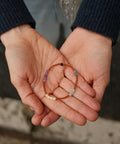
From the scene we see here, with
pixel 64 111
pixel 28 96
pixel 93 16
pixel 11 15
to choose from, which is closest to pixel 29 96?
pixel 28 96

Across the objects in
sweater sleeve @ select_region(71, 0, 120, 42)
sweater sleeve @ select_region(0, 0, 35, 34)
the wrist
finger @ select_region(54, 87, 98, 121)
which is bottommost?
finger @ select_region(54, 87, 98, 121)

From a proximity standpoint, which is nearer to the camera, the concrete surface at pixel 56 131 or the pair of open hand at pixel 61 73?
the pair of open hand at pixel 61 73

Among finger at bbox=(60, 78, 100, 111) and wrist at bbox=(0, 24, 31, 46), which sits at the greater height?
wrist at bbox=(0, 24, 31, 46)

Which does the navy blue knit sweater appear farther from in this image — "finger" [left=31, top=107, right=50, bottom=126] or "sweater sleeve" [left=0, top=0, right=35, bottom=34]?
"finger" [left=31, top=107, right=50, bottom=126]

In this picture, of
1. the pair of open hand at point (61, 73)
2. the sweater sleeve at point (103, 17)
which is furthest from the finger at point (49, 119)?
the sweater sleeve at point (103, 17)

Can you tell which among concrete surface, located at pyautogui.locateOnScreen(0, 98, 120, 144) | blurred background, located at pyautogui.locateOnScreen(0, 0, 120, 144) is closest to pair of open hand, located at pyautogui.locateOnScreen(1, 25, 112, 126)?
blurred background, located at pyautogui.locateOnScreen(0, 0, 120, 144)

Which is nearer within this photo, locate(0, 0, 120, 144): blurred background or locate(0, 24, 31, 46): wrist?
locate(0, 24, 31, 46): wrist

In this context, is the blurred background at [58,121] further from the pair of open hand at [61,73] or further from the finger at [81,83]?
the finger at [81,83]
